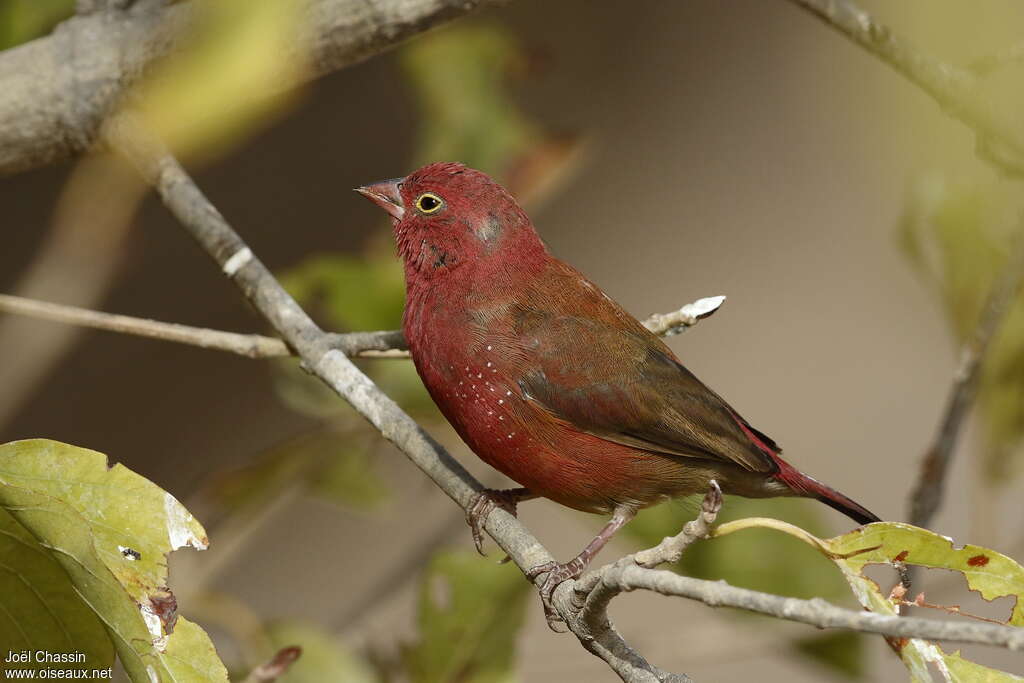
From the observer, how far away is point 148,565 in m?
1.62

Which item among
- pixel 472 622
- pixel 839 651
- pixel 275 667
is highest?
pixel 275 667

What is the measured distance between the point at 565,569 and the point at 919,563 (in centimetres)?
73

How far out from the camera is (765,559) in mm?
3107

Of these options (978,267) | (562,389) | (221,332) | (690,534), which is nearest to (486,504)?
(562,389)

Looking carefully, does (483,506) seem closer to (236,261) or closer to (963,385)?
(236,261)

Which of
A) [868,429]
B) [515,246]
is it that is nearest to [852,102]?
[868,429]

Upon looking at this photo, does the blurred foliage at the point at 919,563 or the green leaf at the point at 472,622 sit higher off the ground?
the blurred foliage at the point at 919,563

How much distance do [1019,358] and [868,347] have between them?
1.39 m

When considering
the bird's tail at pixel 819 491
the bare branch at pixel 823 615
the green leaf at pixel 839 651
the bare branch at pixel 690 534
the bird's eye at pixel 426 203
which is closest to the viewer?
the bare branch at pixel 823 615

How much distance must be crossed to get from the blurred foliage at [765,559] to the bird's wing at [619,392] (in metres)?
0.58

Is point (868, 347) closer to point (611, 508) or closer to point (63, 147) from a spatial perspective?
point (611, 508)

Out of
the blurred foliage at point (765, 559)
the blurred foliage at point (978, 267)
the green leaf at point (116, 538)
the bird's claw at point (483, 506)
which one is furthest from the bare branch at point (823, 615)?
the blurred foliage at point (978, 267)

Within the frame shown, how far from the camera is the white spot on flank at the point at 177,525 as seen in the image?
1.60 metres

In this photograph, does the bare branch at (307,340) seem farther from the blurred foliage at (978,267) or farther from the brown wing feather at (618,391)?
the blurred foliage at (978,267)
